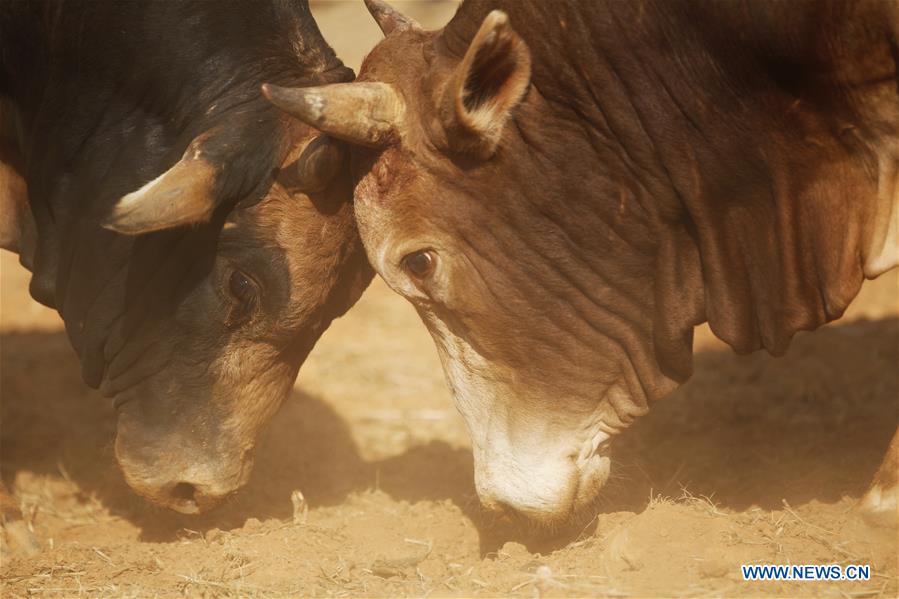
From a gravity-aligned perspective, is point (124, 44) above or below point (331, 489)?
above

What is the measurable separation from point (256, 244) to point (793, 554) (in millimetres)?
2132

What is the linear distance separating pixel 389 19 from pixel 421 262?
1.00 meters

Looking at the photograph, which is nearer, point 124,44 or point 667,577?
point 667,577

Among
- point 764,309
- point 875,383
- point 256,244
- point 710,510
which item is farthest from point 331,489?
point 875,383

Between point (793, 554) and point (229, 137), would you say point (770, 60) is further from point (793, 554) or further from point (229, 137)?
point (229, 137)

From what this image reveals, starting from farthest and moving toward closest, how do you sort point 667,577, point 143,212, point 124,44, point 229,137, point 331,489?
point 331,489 < point 124,44 < point 229,137 < point 143,212 < point 667,577

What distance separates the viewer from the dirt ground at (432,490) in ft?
13.7

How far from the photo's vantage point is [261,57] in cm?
481

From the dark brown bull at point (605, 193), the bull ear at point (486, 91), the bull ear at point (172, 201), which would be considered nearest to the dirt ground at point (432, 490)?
the dark brown bull at point (605, 193)

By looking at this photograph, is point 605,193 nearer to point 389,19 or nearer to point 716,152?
point 716,152

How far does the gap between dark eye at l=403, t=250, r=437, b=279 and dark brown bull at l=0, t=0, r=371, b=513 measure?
0.40 m

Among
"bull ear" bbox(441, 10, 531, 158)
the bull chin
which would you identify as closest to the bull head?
"bull ear" bbox(441, 10, 531, 158)

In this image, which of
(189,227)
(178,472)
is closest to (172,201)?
(189,227)

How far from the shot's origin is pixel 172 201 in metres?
4.29
